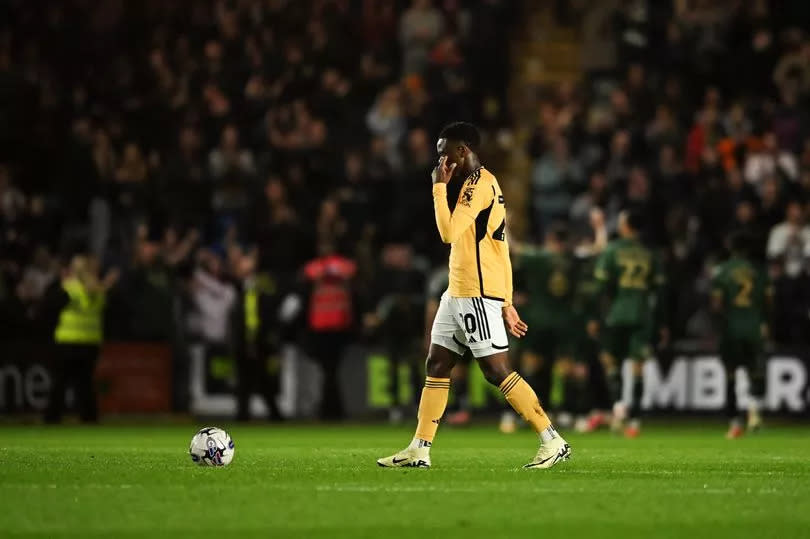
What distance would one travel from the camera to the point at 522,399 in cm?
1130

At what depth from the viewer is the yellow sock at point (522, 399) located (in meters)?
11.3

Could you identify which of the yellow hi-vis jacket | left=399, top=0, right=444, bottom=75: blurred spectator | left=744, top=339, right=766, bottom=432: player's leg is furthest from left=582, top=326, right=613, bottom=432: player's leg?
left=399, top=0, right=444, bottom=75: blurred spectator

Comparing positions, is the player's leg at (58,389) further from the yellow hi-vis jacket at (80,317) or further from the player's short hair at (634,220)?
the player's short hair at (634,220)

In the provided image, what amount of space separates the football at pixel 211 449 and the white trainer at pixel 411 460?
110cm

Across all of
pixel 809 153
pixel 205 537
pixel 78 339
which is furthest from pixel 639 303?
pixel 205 537

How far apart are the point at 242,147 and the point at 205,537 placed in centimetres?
1809

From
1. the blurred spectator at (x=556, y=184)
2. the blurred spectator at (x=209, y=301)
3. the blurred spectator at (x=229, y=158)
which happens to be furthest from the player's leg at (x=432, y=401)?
the blurred spectator at (x=229, y=158)

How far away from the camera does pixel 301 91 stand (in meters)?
25.7

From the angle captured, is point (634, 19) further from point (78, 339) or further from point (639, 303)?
point (78, 339)

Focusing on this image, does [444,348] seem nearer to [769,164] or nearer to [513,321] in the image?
[513,321]

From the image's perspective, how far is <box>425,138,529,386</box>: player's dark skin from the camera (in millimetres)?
11266

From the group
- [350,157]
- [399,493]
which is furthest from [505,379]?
[350,157]

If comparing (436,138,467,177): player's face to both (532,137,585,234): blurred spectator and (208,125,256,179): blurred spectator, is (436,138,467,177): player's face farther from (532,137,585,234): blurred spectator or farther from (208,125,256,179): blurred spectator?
(208,125,256,179): blurred spectator

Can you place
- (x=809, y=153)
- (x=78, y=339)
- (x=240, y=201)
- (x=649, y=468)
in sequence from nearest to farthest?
(x=649, y=468) → (x=78, y=339) → (x=809, y=153) → (x=240, y=201)
